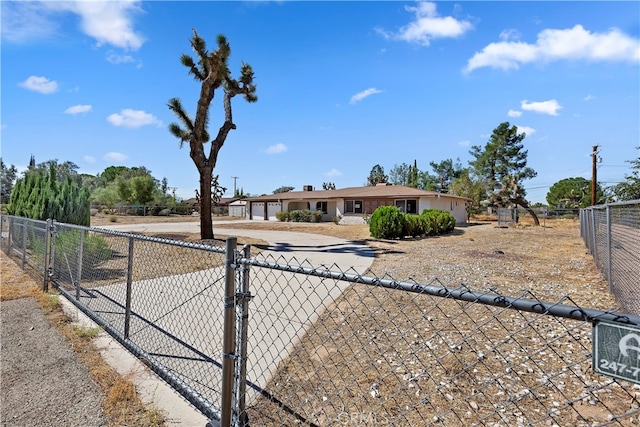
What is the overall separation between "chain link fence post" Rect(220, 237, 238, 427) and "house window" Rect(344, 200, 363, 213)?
95.6 feet

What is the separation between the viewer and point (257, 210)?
3862 cm

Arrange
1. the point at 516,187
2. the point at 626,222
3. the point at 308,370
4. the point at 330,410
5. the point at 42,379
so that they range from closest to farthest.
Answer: the point at 330,410
the point at 42,379
the point at 308,370
the point at 626,222
the point at 516,187

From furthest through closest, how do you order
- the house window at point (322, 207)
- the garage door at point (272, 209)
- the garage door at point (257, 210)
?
the garage door at point (257, 210) → the garage door at point (272, 209) → the house window at point (322, 207)

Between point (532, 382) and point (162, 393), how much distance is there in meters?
3.07

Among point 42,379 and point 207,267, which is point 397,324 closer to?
point 42,379

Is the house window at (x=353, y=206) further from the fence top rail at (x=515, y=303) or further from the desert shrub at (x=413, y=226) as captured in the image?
the fence top rail at (x=515, y=303)

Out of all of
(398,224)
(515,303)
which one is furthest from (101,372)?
(398,224)

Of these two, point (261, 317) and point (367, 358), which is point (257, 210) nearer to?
point (261, 317)

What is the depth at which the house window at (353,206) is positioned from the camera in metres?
31.2

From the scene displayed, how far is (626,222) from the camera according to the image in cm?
519

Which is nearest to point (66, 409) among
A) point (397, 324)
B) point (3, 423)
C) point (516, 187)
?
point (3, 423)

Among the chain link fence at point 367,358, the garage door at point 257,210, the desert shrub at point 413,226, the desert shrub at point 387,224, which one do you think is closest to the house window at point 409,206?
the desert shrub at point 413,226

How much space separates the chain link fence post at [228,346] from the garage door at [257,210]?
118 feet

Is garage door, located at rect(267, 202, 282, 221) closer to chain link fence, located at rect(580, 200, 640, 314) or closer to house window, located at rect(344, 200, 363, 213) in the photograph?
house window, located at rect(344, 200, 363, 213)
